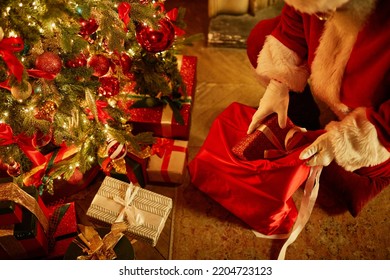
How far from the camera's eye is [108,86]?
1381 millimetres

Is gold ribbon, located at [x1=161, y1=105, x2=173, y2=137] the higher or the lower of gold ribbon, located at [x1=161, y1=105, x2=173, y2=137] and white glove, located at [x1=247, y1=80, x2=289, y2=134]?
the lower

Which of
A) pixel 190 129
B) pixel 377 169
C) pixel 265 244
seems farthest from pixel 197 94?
pixel 377 169

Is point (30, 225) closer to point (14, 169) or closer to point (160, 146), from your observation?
point (14, 169)

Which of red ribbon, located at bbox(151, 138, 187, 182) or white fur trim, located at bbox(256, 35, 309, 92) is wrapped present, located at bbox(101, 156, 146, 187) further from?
white fur trim, located at bbox(256, 35, 309, 92)

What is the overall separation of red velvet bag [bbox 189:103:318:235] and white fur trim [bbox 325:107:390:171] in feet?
0.54

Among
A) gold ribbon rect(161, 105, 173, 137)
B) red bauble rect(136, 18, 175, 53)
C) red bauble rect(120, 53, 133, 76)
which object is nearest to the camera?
red bauble rect(136, 18, 175, 53)

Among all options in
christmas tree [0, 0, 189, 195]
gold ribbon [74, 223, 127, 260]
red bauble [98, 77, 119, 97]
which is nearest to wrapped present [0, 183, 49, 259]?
christmas tree [0, 0, 189, 195]

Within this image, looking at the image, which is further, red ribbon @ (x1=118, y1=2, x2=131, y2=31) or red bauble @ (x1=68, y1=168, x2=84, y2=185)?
red bauble @ (x1=68, y1=168, x2=84, y2=185)

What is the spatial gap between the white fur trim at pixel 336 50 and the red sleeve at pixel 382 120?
0.46ft

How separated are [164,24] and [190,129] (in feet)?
2.30

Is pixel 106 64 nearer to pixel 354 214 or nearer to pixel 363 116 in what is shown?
pixel 363 116

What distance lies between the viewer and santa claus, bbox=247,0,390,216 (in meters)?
1.04

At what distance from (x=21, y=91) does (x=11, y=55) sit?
125mm

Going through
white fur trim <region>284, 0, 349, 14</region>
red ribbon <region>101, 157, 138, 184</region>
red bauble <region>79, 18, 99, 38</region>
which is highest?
white fur trim <region>284, 0, 349, 14</region>
